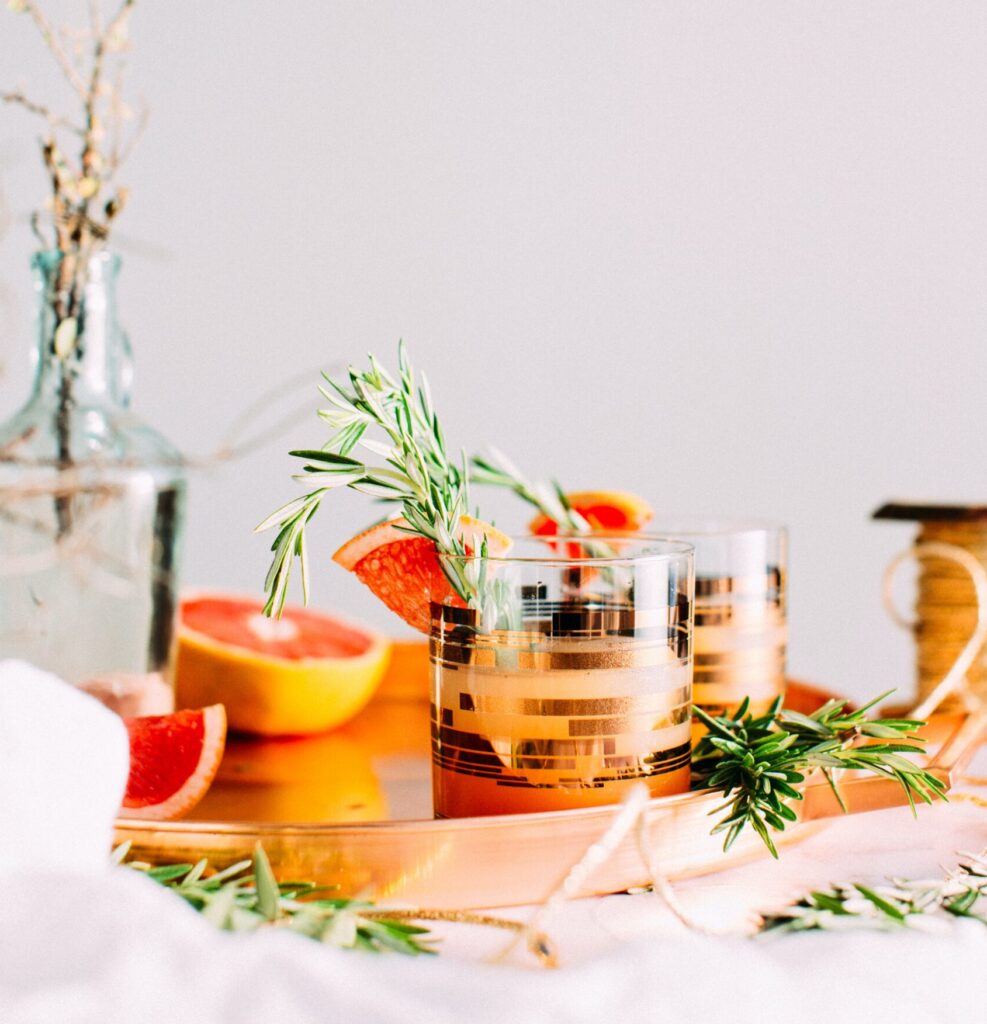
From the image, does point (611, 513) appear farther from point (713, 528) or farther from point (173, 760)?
point (173, 760)

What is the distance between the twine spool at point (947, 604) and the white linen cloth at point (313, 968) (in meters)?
0.52

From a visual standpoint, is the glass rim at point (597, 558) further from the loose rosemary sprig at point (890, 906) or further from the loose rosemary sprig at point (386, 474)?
the loose rosemary sprig at point (890, 906)

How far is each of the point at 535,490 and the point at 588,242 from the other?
84cm

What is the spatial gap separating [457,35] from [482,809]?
1.16 meters

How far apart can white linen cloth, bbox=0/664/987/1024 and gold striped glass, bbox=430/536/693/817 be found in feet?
0.28

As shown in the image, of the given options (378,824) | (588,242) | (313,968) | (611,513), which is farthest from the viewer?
(588,242)

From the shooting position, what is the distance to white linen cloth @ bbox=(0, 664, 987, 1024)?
0.35 metres

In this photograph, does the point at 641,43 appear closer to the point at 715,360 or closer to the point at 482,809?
the point at 715,360

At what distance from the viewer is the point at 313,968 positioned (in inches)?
14.3

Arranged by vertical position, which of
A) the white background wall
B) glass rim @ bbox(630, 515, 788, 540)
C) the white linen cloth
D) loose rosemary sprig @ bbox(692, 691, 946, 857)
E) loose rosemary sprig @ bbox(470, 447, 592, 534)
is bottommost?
the white linen cloth

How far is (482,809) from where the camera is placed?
0.54 meters

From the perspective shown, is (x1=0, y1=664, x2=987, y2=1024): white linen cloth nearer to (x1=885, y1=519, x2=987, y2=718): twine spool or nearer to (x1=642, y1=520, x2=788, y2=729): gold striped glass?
(x1=642, y1=520, x2=788, y2=729): gold striped glass

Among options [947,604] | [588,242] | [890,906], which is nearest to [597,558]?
[890,906]

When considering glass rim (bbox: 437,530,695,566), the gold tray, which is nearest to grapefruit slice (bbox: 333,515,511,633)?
glass rim (bbox: 437,530,695,566)
